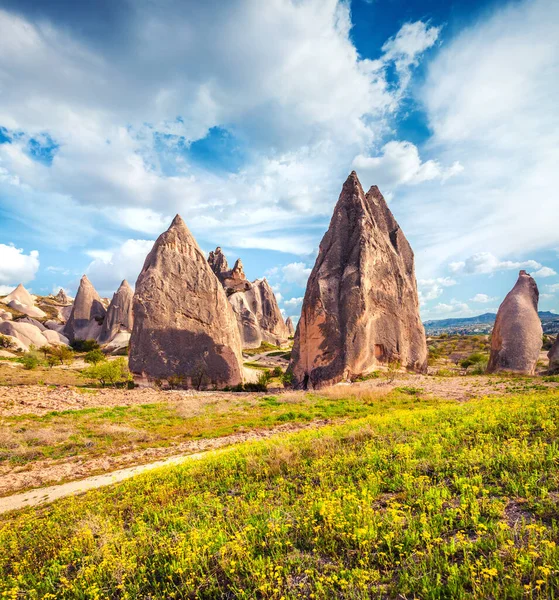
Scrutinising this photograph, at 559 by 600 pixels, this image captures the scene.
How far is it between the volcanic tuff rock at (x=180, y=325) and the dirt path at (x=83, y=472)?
579 inches

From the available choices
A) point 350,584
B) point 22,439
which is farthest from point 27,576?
point 22,439

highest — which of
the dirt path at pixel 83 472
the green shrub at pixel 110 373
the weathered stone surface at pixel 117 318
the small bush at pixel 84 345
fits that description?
the weathered stone surface at pixel 117 318

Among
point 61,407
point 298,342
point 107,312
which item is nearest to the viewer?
point 61,407

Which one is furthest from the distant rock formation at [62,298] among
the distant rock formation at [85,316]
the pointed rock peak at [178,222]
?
the pointed rock peak at [178,222]

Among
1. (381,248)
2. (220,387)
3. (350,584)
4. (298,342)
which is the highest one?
(381,248)

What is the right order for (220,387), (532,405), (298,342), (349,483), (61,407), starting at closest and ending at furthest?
(349,483) < (532,405) < (61,407) < (220,387) < (298,342)

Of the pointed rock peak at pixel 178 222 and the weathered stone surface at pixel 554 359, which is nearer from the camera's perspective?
the weathered stone surface at pixel 554 359

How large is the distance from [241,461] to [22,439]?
9768 millimetres

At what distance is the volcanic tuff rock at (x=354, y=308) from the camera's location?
26031 mm

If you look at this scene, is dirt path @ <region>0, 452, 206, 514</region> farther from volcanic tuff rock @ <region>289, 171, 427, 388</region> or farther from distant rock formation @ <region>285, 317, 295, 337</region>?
distant rock formation @ <region>285, 317, 295, 337</region>

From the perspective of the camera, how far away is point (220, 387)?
26.8 metres

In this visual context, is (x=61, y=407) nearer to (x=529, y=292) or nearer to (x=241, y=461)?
(x=241, y=461)

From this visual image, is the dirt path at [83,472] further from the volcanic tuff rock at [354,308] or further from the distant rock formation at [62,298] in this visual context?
the distant rock formation at [62,298]

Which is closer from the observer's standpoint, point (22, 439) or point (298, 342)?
point (22, 439)
